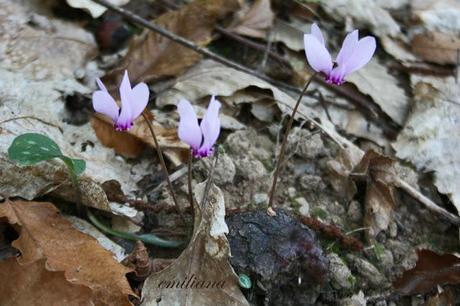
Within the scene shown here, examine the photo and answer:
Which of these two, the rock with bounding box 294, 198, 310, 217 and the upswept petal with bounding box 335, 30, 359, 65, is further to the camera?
the rock with bounding box 294, 198, 310, 217

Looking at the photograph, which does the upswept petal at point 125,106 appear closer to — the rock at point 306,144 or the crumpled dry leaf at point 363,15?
the rock at point 306,144

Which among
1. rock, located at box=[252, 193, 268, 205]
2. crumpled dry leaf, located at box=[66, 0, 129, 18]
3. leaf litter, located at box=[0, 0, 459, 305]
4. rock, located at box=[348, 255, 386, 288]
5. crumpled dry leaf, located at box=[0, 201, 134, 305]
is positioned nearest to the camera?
crumpled dry leaf, located at box=[0, 201, 134, 305]

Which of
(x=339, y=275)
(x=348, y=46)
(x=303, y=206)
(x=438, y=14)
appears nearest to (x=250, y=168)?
(x=303, y=206)

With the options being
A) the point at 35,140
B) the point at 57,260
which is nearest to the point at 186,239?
the point at 57,260

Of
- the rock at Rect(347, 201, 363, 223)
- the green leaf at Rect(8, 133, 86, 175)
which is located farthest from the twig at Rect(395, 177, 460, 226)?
the green leaf at Rect(8, 133, 86, 175)

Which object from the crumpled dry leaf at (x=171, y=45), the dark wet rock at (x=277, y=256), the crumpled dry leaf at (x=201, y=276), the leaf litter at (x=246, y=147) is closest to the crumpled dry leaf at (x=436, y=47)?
the leaf litter at (x=246, y=147)

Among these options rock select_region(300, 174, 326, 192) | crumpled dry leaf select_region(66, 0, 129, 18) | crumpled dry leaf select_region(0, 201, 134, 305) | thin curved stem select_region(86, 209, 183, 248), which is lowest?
rock select_region(300, 174, 326, 192)

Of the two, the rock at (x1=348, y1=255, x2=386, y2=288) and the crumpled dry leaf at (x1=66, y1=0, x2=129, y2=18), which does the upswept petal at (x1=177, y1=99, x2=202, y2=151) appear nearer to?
the rock at (x1=348, y1=255, x2=386, y2=288)
